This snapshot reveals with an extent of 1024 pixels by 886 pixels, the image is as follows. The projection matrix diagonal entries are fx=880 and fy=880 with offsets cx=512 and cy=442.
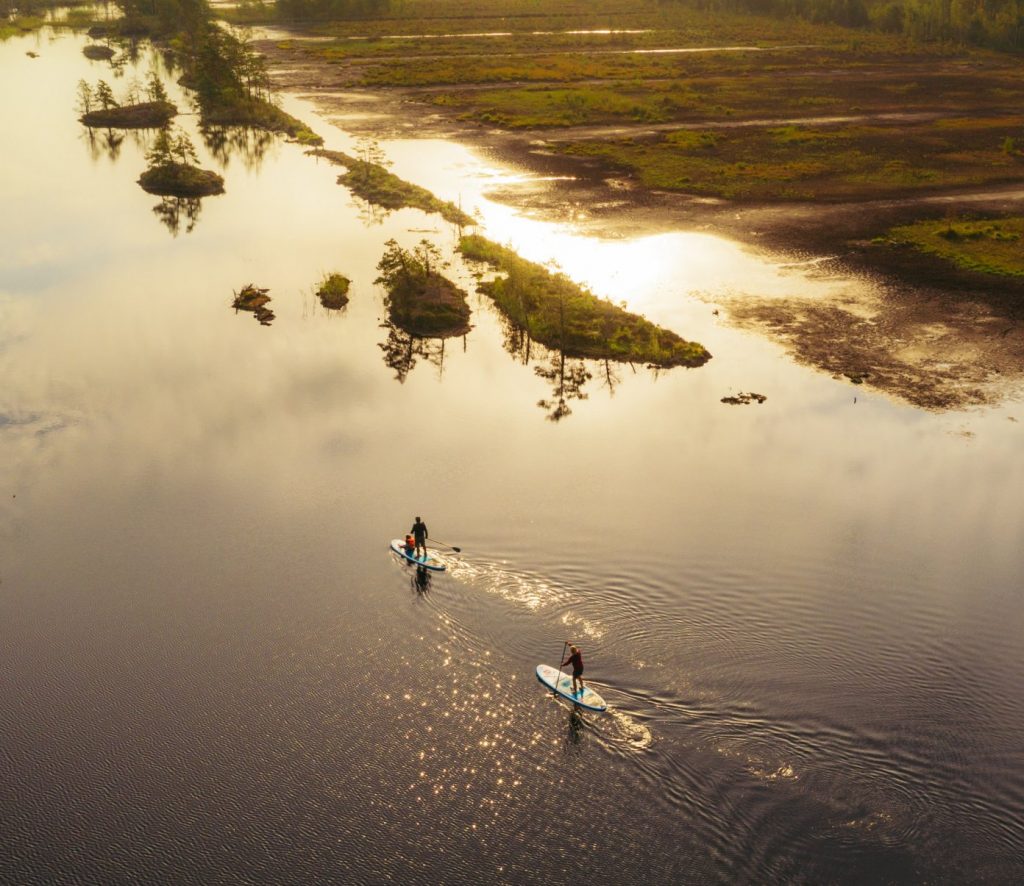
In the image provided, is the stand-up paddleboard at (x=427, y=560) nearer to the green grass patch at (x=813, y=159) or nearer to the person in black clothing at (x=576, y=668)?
the person in black clothing at (x=576, y=668)

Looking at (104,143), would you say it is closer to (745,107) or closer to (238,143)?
(238,143)

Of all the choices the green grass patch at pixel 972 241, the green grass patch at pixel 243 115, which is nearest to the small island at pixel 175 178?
the green grass patch at pixel 243 115

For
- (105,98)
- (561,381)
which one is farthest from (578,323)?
(105,98)

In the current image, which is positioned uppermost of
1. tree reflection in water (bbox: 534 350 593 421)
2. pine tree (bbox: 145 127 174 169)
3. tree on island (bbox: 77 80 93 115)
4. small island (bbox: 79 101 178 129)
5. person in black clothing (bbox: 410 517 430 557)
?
tree on island (bbox: 77 80 93 115)

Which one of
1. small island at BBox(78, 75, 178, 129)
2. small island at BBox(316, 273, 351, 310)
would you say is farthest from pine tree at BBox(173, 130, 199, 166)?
small island at BBox(316, 273, 351, 310)

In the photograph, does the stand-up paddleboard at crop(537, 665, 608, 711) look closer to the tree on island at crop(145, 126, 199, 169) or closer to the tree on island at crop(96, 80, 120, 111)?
the tree on island at crop(145, 126, 199, 169)

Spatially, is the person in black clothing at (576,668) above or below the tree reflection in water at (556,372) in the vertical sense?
below

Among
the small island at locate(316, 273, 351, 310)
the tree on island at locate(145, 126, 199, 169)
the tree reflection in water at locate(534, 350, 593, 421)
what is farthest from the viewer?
the tree on island at locate(145, 126, 199, 169)
